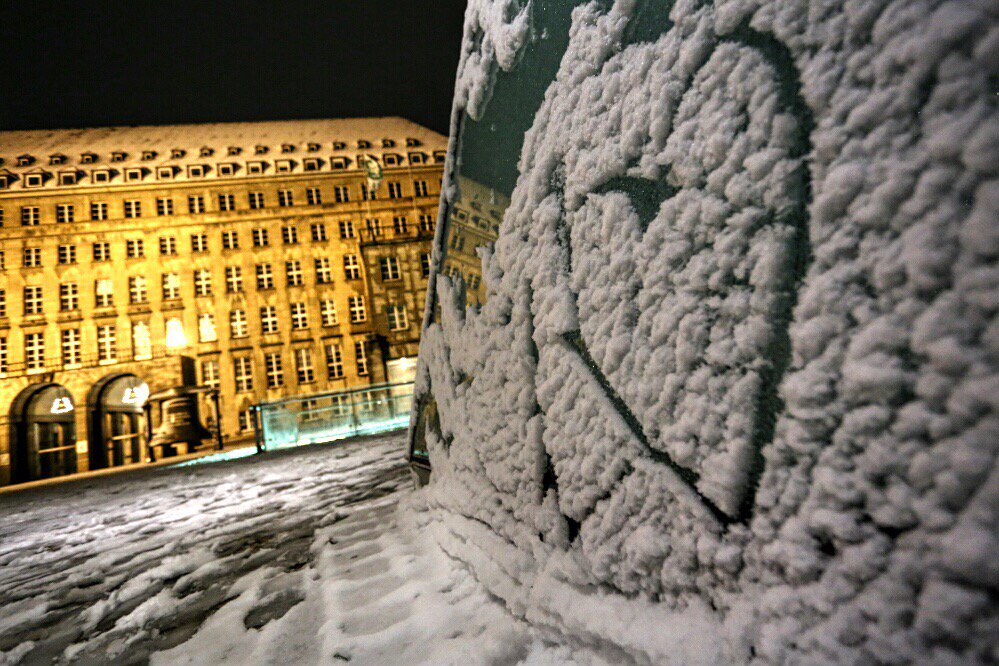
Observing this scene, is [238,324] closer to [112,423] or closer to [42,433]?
[112,423]

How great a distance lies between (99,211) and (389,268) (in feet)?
56.5

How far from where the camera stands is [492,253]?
135cm

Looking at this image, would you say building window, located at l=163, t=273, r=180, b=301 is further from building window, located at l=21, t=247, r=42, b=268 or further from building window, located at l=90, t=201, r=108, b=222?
building window, located at l=21, t=247, r=42, b=268

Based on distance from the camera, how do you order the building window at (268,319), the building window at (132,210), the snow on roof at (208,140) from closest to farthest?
the building window at (268,319) → the building window at (132,210) → the snow on roof at (208,140)

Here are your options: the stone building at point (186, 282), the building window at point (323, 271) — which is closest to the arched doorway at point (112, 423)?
the stone building at point (186, 282)

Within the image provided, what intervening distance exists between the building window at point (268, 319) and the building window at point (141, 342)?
5500 mm

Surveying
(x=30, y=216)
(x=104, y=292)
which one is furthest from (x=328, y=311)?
(x=30, y=216)

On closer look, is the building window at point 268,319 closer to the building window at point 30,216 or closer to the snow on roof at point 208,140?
the snow on roof at point 208,140

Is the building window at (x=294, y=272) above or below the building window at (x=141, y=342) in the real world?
above

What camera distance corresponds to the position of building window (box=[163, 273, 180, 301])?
2541 cm

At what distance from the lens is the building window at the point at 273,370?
2512cm

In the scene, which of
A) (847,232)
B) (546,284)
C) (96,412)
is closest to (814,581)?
(847,232)

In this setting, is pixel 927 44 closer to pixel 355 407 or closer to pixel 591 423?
pixel 591 423

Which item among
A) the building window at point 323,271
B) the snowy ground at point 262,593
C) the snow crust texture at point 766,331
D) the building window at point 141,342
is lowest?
the snowy ground at point 262,593
